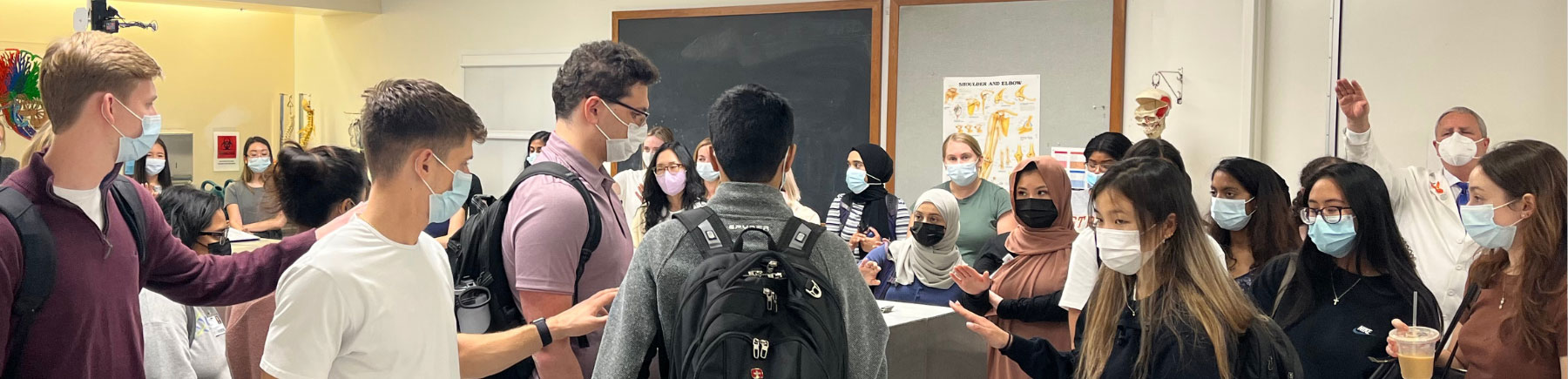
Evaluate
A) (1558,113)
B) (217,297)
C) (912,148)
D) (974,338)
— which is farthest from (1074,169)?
(217,297)

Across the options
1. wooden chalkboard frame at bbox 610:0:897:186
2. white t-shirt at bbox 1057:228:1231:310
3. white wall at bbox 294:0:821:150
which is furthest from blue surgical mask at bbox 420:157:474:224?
white wall at bbox 294:0:821:150

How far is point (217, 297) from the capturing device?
219cm

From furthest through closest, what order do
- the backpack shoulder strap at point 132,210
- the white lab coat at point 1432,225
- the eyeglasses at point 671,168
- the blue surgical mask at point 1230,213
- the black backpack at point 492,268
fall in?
the eyeglasses at point 671,168 → the white lab coat at point 1432,225 → the blue surgical mask at point 1230,213 → the black backpack at point 492,268 → the backpack shoulder strap at point 132,210

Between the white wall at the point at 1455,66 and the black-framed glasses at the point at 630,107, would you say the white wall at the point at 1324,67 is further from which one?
the black-framed glasses at the point at 630,107

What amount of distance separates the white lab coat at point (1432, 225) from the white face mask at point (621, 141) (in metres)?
2.69

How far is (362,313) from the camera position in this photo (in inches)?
71.6

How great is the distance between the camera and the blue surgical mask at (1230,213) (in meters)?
3.67

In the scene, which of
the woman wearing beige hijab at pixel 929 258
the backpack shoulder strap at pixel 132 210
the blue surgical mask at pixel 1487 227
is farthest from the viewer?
the woman wearing beige hijab at pixel 929 258

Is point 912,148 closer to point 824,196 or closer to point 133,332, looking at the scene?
point 824,196

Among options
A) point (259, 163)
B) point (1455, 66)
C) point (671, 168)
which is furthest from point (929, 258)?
point (259, 163)

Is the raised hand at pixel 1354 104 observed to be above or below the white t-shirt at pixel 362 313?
above

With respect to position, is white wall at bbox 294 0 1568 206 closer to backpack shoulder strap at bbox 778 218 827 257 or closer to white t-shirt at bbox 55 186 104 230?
backpack shoulder strap at bbox 778 218 827 257

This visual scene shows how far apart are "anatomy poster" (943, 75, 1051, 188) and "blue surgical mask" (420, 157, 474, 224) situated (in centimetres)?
461

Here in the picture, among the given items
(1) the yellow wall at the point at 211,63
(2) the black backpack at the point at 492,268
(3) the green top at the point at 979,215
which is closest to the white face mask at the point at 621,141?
(2) the black backpack at the point at 492,268
